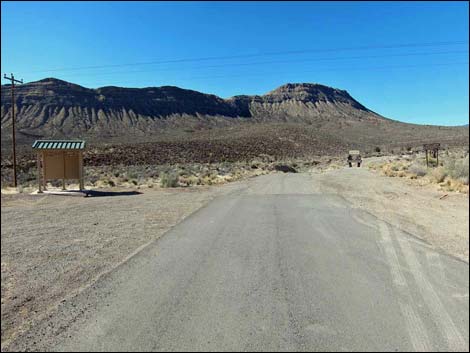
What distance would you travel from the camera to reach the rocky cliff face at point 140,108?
88188mm

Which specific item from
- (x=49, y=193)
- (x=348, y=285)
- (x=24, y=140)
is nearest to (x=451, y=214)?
(x=348, y=285)

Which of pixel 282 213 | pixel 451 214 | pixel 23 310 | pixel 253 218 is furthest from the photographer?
pixel 282 213

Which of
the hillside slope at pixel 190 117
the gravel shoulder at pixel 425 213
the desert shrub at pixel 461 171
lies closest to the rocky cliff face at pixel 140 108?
the hillside slope at pixel 190 117

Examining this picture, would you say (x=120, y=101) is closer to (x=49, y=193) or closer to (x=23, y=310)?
(x=49, y=193)

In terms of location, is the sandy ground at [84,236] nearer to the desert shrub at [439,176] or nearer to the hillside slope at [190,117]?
the desert shrub at [439,176]

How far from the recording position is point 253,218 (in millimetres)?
12172

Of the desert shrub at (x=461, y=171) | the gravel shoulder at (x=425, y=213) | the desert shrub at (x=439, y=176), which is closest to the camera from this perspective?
the desert shrub at (x=461, y=171)

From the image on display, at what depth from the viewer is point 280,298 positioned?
519 cm

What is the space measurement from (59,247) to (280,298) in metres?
5.31

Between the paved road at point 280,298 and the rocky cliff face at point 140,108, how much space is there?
59.2 meters

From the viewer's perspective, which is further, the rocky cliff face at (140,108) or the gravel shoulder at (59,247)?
the rocky cliff face at (140,108)

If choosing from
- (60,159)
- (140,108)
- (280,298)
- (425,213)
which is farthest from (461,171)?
(140,108)

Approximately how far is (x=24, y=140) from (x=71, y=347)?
6401 cm

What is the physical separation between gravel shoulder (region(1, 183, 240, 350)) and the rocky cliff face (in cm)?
5244
